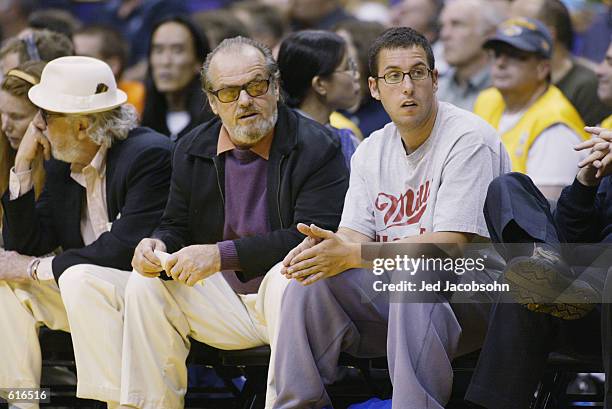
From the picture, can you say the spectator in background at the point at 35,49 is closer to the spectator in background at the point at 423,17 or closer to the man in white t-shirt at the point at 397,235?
the man in white t-shirt at the point at 397,235

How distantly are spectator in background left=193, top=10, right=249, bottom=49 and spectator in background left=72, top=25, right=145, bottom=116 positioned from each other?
626mm

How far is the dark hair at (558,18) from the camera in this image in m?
6.97

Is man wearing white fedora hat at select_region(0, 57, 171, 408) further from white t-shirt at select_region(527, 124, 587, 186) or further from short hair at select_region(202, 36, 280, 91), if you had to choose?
white t-shirt at select_region(527, 124, 587, 186)

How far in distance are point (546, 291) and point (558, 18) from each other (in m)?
3.52

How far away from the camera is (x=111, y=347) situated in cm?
473

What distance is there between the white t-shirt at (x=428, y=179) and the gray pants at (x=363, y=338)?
0.30m

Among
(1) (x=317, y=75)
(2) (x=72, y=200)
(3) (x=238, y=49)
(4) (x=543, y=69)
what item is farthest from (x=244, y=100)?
(4) (x=543, y=69)

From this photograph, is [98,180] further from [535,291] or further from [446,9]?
[446,9]

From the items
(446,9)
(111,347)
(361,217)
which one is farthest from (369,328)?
(446,9)

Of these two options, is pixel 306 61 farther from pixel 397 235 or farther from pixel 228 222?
pixel 397 235

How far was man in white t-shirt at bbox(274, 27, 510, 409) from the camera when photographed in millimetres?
4051

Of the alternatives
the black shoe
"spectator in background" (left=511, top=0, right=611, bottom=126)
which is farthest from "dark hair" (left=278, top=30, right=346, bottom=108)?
the black shoe

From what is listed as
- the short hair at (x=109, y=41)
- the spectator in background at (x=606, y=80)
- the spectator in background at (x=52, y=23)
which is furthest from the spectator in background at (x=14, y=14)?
the spectator in background at (x=606, y=80)

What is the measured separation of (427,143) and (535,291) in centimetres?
86
